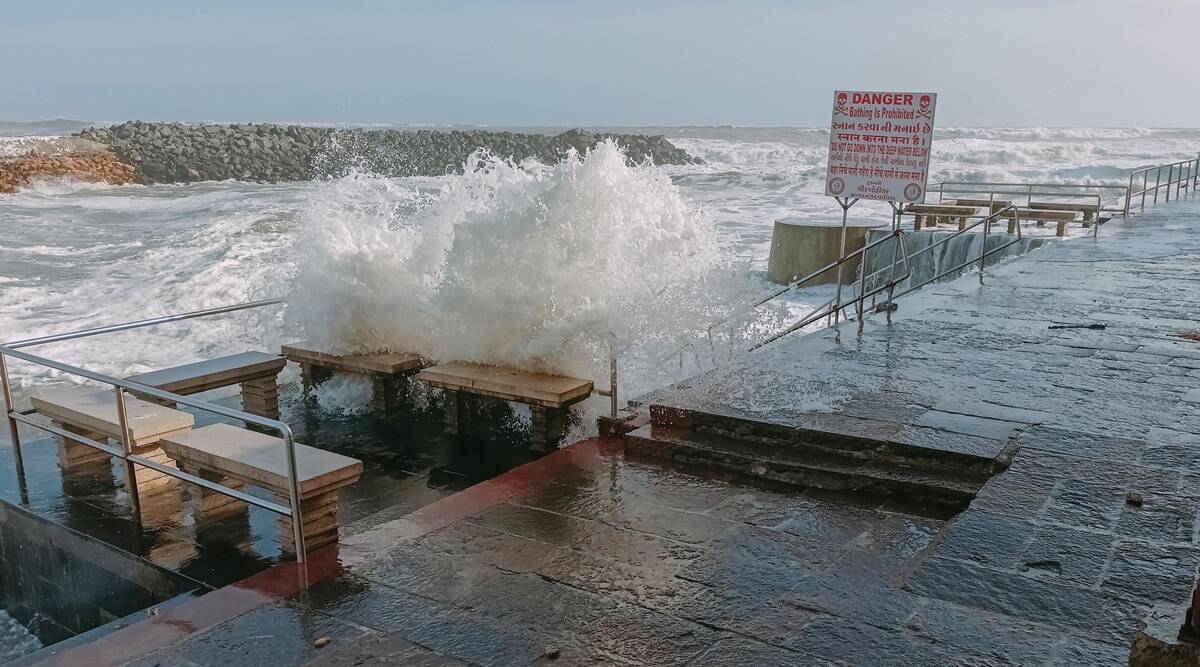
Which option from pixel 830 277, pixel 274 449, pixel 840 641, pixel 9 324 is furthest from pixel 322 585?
pixel 830 277

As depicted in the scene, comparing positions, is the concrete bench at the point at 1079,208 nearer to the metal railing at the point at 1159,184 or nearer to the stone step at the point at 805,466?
the metal railing at the point at 1159,184

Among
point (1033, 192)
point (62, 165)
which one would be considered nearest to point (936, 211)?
point (1033, 192)

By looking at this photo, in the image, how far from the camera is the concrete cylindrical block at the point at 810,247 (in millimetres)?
18219

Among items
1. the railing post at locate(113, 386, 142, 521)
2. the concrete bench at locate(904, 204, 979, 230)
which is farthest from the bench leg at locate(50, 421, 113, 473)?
the concrete bench at locate(904, 204, 979, 230)

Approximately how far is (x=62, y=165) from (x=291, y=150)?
10.9 metres

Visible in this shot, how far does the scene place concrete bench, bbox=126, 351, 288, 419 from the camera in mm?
7141

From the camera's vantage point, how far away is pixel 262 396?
25.2ft

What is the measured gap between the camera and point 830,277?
18812 mm

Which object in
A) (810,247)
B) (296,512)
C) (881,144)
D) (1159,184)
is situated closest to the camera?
(296,512)

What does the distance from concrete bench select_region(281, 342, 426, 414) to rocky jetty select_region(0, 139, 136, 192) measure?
117 feet

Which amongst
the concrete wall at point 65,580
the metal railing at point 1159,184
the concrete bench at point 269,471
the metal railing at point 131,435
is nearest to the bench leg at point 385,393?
→ the metal railing at point 131,435

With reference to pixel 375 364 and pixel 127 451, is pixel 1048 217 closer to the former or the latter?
pixel 375 364

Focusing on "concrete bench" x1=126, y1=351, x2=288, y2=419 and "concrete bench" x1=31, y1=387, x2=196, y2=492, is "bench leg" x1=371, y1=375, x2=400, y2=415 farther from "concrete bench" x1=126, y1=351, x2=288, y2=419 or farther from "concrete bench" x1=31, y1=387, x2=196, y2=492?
"concrete bench" x1=31, y1=387, x2=196, y2=492

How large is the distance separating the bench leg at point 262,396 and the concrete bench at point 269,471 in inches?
81.1
